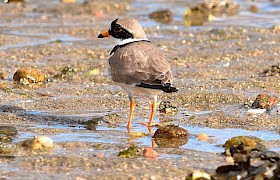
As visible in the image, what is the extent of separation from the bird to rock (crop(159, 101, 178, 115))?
0.38 metres

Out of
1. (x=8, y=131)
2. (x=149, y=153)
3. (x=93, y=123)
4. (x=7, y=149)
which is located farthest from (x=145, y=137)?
(x=7, y=149)

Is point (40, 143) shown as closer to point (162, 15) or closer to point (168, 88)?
point (168, 88)

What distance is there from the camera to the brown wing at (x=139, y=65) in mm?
6395

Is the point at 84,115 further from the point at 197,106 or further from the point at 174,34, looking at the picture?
the point at 174,34

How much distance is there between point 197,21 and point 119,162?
25.9ft

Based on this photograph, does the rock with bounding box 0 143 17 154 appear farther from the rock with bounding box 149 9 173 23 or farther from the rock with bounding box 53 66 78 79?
the rock with bounding box 149 9 173 23

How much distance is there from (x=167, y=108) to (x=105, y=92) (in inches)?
39.5

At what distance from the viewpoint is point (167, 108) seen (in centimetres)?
709

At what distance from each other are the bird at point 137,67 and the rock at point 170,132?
15.2 inches

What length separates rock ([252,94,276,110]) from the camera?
22.9ft

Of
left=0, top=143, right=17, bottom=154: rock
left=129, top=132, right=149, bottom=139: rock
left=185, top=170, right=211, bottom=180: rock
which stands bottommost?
left=129, top=132, right=149, bottom=139: rock

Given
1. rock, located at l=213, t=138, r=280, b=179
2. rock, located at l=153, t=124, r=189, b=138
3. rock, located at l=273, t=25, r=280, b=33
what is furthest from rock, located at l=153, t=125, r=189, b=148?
rock, located at l=273, t=25, r=280, b=33

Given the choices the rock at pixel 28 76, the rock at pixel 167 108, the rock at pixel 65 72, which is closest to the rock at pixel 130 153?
the rock at pixel 167 108

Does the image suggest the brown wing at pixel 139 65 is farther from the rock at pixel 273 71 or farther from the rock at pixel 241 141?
the rock at pixel 273 71
